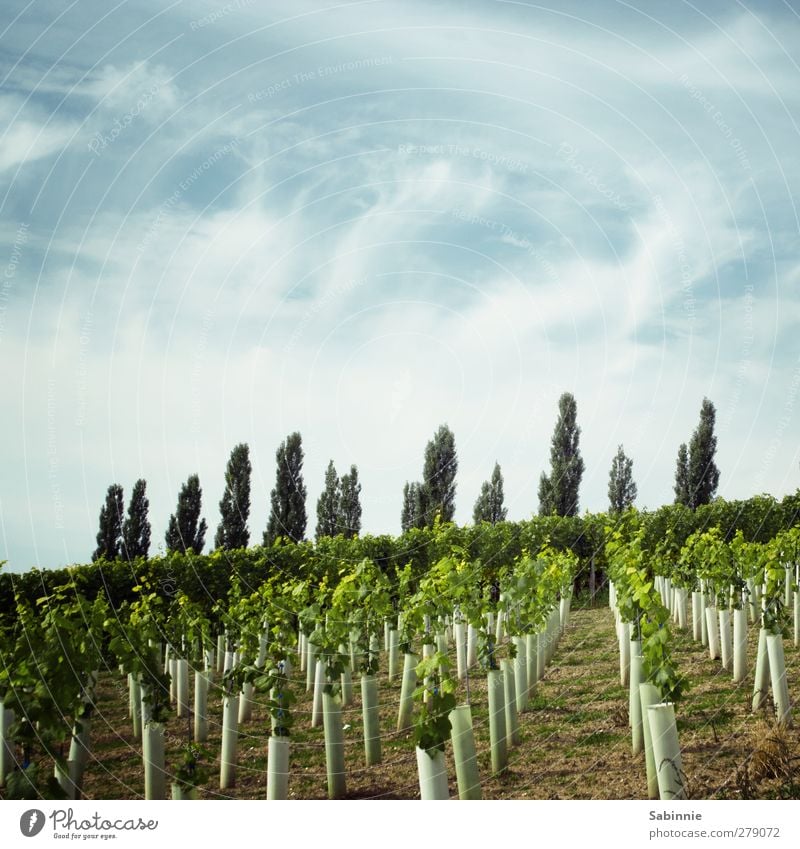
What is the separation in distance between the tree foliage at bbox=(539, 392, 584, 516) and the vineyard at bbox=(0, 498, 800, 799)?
529 cm

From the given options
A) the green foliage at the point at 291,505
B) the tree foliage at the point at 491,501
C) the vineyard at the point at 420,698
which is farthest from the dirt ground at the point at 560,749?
the tree foliage at the point at 491,501

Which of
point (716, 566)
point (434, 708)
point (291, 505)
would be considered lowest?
point (434, 708)

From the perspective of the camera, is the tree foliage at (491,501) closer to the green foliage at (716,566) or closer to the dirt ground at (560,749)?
the green foliage at (716,566)

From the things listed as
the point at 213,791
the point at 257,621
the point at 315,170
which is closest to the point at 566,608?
the point at 257,621

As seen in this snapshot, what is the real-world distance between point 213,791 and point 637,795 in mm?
3375

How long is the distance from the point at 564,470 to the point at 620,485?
1564 millimetres

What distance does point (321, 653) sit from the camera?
23.4 ft

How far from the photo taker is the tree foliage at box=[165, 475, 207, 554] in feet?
33.8

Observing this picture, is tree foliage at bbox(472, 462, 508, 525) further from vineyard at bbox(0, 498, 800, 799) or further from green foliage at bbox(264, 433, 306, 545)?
vineyard at bbox(0, 498, 800, 799)

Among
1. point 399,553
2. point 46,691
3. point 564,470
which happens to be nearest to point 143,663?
point 46,691

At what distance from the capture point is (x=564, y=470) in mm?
20625

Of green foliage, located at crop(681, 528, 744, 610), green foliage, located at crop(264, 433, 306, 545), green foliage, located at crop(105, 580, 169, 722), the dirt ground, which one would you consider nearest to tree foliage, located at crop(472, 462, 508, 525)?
green foliage, located at crop(264, 433, 306, 545)

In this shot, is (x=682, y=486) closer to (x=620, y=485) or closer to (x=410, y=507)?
(x=620, y=485)
